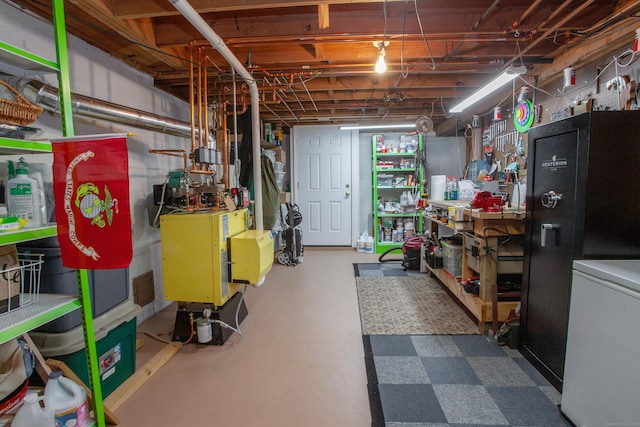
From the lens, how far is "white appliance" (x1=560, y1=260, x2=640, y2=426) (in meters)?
1.28

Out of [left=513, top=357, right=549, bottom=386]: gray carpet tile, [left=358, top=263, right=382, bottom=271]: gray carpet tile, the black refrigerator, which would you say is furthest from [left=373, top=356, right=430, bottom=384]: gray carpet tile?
[left=358, top=263, right=382, bottom=271]: gray carpet tile

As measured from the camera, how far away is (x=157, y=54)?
263 cm

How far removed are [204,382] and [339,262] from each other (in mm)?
3188

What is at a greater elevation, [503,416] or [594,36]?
[594,36]

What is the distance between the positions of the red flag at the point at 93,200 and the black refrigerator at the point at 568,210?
2201mm

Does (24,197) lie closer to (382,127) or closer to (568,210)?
(568,210)

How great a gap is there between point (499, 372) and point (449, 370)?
1.04ft

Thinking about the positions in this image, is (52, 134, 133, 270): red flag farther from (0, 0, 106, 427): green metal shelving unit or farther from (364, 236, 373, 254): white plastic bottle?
(364, 236, 373, 254): white plastic bottle

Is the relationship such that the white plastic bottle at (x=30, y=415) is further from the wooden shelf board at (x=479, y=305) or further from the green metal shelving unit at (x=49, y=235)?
the wooden shelf board at (x=479, y=305)

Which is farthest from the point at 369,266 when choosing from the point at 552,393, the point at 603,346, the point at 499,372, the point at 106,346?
the point at 106,346

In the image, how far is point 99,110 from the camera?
2.17 metres

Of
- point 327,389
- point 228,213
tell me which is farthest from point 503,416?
point 228,213

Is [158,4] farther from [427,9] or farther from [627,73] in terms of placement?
[627,73]

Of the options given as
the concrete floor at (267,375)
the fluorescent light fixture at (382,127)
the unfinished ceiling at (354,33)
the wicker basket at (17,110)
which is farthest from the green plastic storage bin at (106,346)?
the fluorescent light fixture at (382,127)
